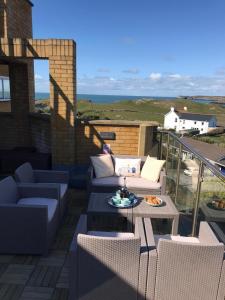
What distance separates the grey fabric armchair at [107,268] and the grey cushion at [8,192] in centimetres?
169

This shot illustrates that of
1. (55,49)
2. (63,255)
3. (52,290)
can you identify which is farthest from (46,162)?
(52,290)

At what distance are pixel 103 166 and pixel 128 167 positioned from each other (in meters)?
0.55

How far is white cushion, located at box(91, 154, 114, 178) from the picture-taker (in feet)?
17.7

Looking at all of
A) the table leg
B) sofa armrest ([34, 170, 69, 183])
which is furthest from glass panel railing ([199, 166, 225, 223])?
sofa armrest ([34, 170, 69, 183])

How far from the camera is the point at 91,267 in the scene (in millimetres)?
2314

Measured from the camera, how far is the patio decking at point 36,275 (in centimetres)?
277

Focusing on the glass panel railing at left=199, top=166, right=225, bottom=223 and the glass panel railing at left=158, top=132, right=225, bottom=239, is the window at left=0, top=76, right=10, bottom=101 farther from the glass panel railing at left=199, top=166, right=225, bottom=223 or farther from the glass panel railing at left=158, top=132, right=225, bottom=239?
the glass panel railing at left=199, top=166, right=225, bottom=223

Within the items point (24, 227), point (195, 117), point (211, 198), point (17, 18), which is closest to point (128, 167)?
point (211, 198)

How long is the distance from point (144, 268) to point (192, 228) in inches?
65.1

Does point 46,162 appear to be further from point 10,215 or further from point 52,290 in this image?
point 52,290

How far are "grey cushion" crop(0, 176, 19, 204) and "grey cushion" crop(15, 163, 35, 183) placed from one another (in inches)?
12.1

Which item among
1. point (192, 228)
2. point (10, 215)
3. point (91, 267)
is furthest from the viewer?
point (192, 228)

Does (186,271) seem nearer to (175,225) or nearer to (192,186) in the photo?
(175,225)

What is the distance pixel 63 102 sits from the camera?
5.70 m
